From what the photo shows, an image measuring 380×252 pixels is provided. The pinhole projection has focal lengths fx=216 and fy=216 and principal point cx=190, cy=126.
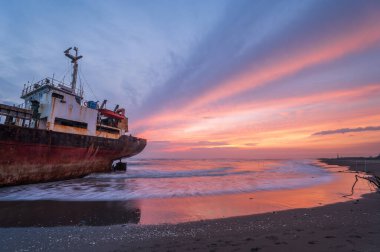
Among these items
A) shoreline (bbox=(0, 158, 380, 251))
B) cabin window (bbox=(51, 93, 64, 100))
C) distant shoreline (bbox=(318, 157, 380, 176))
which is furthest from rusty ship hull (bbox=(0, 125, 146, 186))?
distant shoreline (bbox=(318, 157, 380, 176))

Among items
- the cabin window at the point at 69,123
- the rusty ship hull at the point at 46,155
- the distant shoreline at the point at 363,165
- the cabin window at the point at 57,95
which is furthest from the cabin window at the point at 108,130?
the distant shoreline at the point at 363,165

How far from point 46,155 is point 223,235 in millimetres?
15985

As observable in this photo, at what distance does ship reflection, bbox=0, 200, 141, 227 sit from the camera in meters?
6.64

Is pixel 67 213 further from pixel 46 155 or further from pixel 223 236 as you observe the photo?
pixel 46 155

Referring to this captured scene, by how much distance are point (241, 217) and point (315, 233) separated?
90.1 inches

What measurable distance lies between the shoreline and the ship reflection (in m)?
0.57

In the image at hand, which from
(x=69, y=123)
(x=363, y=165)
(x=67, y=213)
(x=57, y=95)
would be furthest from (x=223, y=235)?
(x=363, y=165)

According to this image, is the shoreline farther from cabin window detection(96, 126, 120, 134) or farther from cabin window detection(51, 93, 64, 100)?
cabin window detection(96, 126, 120, 134)

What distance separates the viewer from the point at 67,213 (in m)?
7.87

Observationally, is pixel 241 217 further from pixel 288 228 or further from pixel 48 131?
pixel 48 131

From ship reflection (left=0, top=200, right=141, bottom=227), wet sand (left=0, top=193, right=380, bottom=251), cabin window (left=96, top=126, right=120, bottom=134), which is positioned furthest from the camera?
cabin window (left=96, top=126, right=120, bottom=134)

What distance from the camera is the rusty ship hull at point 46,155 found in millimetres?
13969

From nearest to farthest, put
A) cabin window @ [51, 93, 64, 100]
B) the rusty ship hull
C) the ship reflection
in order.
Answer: the ship reflection
the rusty ship hull
cabin window @ [51, 93, 64, 100]

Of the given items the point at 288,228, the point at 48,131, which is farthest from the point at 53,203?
the point at 288,228
